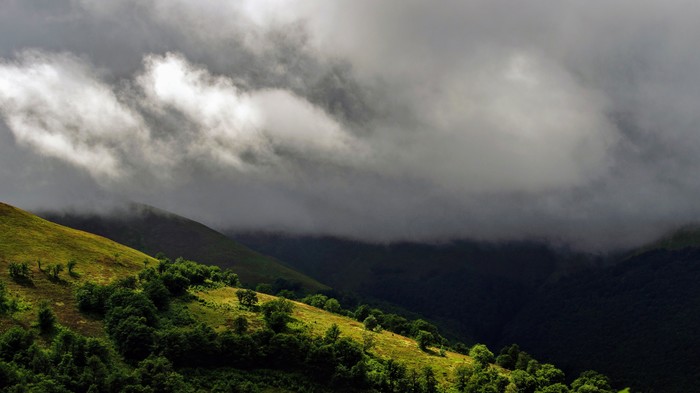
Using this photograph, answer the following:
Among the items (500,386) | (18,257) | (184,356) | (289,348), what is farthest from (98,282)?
(500,386)

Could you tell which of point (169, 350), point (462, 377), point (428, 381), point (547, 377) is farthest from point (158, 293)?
point (547, 377)

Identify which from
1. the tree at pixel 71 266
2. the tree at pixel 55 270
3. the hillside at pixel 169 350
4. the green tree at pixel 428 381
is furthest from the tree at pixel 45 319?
the green tree at pixel 428 381

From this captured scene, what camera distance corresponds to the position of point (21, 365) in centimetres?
13088

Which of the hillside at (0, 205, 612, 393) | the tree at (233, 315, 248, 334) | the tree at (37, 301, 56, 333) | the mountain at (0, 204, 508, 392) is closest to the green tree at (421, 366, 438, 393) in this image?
the hillside at (0, 205, 612, 393)

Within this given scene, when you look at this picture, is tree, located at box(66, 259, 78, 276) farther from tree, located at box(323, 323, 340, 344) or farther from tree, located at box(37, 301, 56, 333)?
tree, located at box(323, 323, 340, 344)

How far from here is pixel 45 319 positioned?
502 ft

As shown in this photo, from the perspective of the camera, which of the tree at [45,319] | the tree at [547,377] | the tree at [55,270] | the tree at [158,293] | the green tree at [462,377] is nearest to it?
the tree at [45,319]

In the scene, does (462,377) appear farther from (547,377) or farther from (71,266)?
(71,266)

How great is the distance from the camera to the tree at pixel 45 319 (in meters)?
152

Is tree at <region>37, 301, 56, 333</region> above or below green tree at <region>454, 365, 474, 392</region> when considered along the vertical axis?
below

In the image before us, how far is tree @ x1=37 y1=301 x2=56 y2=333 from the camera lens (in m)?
152

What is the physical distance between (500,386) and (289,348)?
239ft

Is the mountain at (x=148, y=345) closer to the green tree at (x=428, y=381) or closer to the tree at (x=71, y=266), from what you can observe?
the tree at (x=71, y=266)

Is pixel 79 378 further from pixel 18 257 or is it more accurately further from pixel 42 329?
pixel 18 257
